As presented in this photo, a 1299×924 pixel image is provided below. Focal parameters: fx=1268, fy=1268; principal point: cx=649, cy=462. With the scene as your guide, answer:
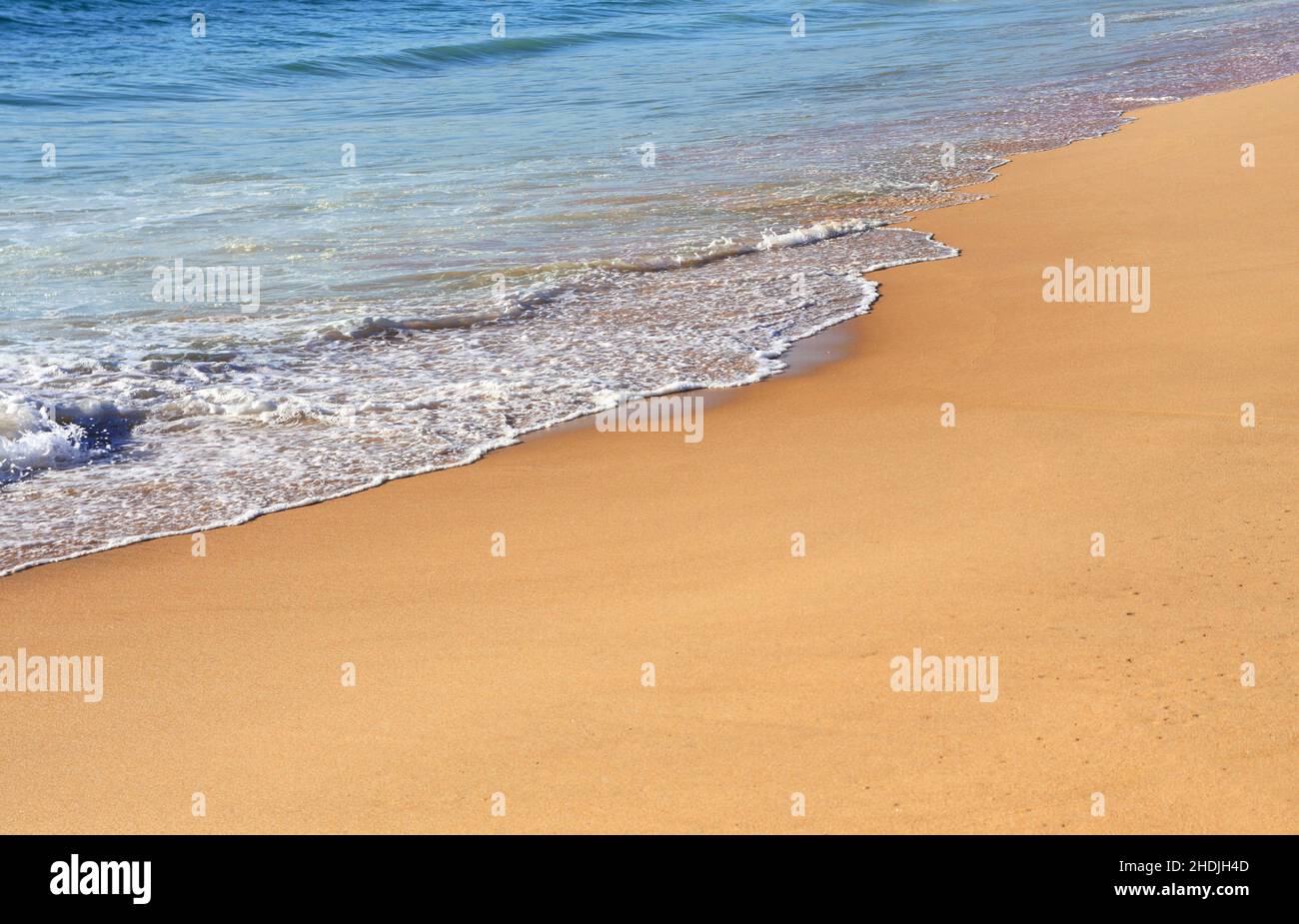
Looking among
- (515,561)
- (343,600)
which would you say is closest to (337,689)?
(343,600)

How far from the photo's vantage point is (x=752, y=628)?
4082mm

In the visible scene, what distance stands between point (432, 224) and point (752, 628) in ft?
26.5

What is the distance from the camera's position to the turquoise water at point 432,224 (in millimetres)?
6434

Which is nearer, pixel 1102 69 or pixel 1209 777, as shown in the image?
pixel 1209 777

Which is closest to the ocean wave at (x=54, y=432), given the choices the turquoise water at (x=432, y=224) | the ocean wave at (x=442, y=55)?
the turquoise water at (x=432, y=224)

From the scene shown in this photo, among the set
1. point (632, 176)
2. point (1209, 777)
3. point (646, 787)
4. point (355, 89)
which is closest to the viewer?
point (1209, 777)

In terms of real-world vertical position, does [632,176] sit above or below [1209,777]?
above

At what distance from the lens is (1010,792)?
3154 mm

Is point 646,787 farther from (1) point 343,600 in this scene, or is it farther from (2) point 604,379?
(2) point 604,379

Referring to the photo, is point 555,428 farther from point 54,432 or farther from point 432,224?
point 432,224

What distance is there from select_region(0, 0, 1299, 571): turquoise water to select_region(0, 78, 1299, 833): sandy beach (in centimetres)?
72

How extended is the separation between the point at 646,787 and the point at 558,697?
22.0 inches

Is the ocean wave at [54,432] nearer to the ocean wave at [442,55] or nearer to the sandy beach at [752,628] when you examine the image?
the sandy beach at [752,628]

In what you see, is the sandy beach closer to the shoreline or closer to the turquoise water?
the shoreline
